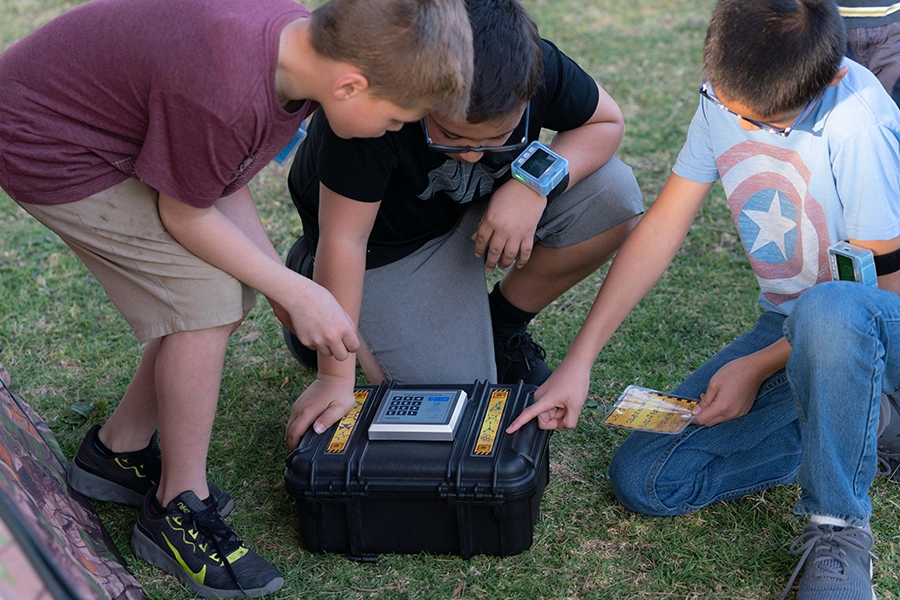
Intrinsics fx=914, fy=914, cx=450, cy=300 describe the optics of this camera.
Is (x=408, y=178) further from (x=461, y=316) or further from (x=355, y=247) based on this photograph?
(x=461, y=316)

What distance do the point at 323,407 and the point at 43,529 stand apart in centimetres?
77

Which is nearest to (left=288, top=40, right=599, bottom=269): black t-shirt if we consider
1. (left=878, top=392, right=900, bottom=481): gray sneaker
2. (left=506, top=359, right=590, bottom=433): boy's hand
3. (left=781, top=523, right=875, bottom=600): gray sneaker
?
(left=506, top=359, right=590, bottom=433): boy's hand

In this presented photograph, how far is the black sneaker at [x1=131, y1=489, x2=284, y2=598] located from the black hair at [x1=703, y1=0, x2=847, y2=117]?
1450 millimetres

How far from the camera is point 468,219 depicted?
2.72 metres

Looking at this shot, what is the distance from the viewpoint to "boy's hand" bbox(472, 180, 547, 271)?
2.40m

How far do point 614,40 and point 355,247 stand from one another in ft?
13.3

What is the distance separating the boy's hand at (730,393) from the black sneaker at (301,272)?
3.89 feet

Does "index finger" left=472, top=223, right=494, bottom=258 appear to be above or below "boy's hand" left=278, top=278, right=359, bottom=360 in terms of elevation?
below

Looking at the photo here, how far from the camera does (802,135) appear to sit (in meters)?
1.95

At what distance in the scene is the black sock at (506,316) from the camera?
283 centimetres

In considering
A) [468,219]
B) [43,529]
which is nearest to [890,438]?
[468,219]

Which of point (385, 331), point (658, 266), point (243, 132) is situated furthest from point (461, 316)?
point (243, 132)

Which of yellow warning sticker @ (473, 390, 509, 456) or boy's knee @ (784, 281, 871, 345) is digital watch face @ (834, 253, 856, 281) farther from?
yellow warning sticker @ (473, 390, 509, 456)

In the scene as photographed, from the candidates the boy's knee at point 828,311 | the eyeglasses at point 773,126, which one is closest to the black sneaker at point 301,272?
the eyeglasses at point 773,126
